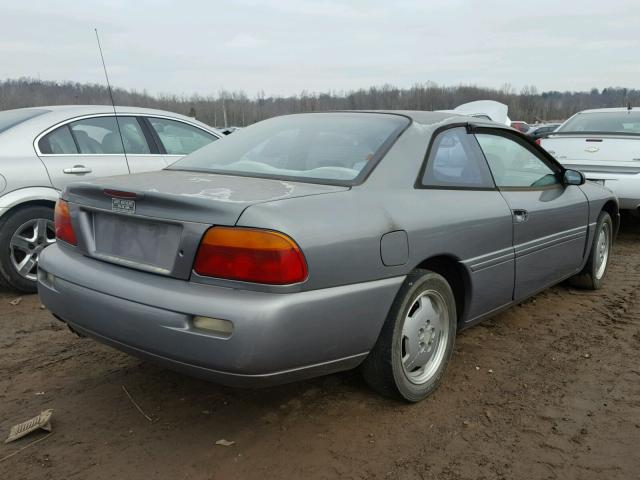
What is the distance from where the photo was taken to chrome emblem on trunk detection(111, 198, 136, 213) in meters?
2.40

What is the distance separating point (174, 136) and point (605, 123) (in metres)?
5.56

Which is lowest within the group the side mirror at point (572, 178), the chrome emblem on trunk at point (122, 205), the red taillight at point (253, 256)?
the side mirror at point (572, 178)

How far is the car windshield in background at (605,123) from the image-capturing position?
723 cm

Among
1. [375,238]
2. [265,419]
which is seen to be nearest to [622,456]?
[375,238]

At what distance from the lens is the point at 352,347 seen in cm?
240

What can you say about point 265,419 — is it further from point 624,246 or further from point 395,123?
point 624,246

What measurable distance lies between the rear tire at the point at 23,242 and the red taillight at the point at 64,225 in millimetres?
1822

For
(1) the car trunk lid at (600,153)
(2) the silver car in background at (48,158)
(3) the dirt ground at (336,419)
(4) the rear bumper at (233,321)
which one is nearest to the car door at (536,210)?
(3) the dirt ground at (336,419)

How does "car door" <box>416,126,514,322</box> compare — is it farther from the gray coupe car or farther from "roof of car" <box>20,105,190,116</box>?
"roof of car" <box>20,105,190,116</box>

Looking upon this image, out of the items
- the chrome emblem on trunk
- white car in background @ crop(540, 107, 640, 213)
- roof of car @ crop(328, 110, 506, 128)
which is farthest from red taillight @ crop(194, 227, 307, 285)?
white car in background @ crop(540, 107, 640, 213)

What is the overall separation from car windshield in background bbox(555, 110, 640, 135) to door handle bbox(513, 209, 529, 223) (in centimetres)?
446

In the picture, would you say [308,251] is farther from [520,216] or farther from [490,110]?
[490,110]

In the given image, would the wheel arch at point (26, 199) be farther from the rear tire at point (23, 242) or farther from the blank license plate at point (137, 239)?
the blank license plate at point (137, 239)

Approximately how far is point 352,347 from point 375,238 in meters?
0.47
